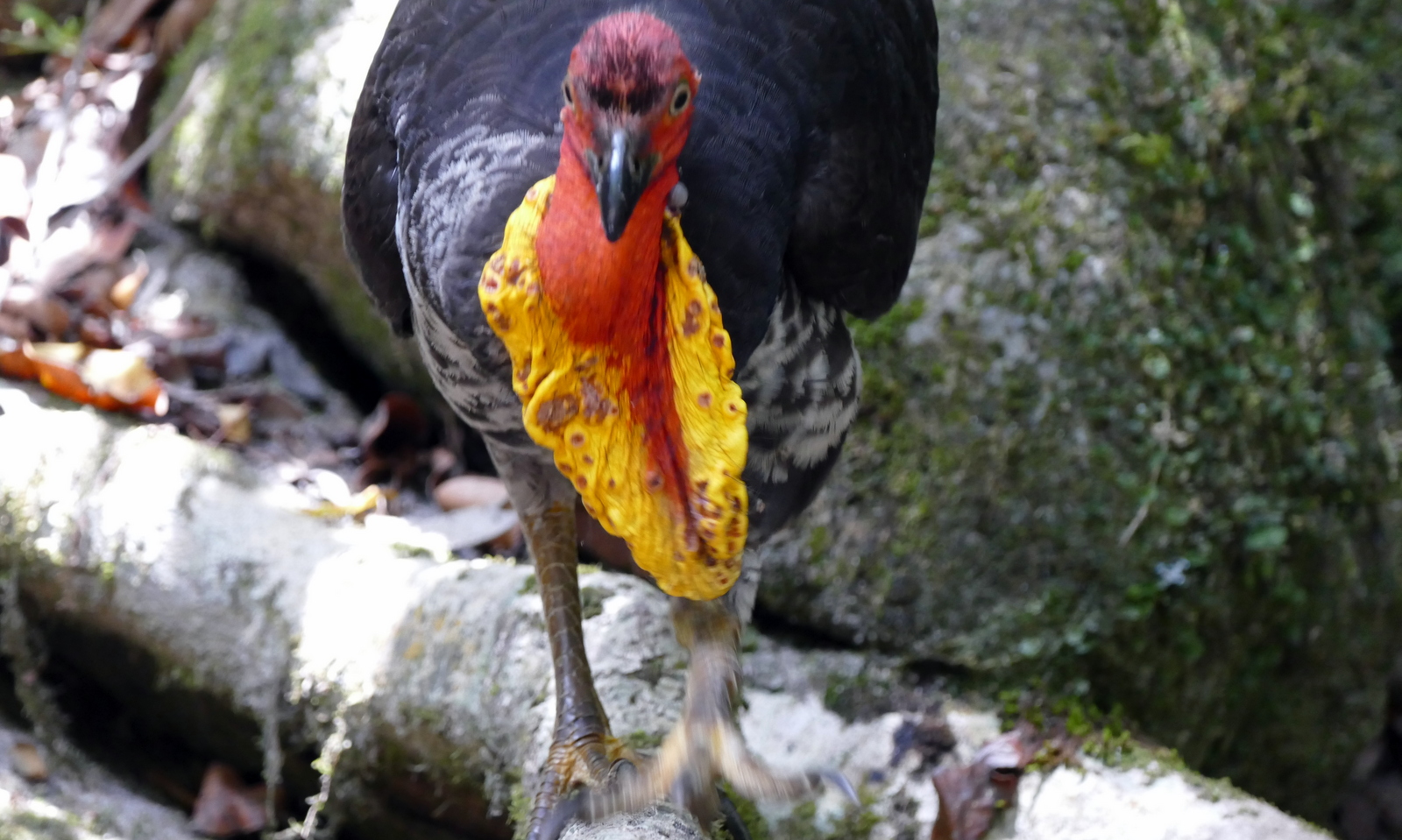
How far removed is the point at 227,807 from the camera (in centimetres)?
310

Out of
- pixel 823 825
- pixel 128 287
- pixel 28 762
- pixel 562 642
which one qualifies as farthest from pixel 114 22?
pixel 823 825

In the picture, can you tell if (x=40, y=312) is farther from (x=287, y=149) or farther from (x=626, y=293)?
(x=626, y=293)

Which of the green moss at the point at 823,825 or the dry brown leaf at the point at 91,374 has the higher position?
the dry brown leaf at the point at 91,374

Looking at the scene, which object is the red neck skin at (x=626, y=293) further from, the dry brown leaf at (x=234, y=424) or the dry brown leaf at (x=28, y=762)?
the dry brown leaf at (x=234, y=424)

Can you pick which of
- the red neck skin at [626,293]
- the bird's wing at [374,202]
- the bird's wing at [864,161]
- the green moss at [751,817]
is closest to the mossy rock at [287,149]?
the bird's wing at [374,202]

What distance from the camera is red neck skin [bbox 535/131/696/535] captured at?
181 centimetres

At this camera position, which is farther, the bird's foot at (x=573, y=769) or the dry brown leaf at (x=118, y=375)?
the dry brown leaf at (x=118, y=375)

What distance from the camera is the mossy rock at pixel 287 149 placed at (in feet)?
12.7

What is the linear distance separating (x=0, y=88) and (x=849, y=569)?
3917 mm

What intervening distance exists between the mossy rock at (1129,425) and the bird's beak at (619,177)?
65.3 inches

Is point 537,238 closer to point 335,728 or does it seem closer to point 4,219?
point 335,728

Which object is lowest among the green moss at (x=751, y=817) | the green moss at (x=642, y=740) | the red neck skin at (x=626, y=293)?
the green moss at (x=751, y=817)

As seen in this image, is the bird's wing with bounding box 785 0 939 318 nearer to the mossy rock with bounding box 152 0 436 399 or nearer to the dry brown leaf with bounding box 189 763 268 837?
the mossy rock with bounding box 152 0 436 399

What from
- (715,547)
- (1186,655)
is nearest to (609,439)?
(715,547)
